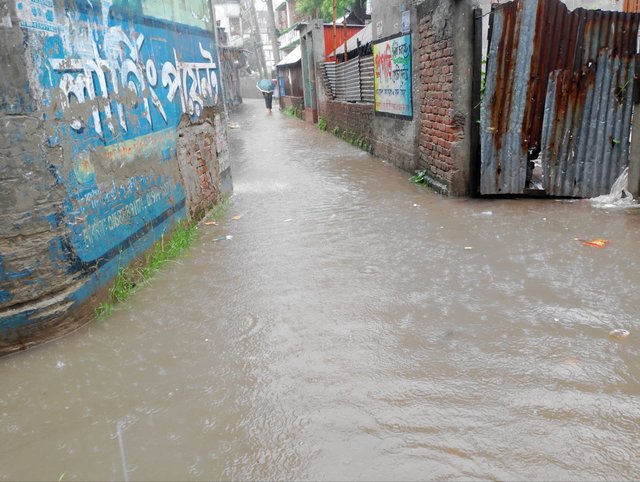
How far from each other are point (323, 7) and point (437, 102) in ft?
68.1

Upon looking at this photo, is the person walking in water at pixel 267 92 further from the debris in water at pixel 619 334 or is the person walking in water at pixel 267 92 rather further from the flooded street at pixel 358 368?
the debris in water at pixel 619 334

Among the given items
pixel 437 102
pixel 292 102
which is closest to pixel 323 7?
pixel 292 102

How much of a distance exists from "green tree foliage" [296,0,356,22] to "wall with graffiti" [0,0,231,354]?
20646 millimetres

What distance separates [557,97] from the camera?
5.41m

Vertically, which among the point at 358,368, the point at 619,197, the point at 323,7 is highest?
the point at 323,7

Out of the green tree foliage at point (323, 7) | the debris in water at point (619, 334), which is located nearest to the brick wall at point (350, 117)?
the debris in water at point (619, 334)

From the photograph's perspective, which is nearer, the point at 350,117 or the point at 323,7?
the point at 350,117

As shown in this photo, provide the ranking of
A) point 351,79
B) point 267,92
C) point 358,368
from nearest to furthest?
point 358,368
point 351,79
point 267,92

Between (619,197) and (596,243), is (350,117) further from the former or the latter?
(596,243)

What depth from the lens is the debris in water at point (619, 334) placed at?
2881 mm

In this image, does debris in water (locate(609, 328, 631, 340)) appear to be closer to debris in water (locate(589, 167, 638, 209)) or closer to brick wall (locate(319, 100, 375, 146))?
debris in water (locate(589, 167, 638, 209))

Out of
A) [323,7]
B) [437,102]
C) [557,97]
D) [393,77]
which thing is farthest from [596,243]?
[323,7]

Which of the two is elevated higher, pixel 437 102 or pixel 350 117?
pixel 437 102

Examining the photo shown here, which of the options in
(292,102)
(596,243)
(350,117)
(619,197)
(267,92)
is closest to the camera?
(596,243)
